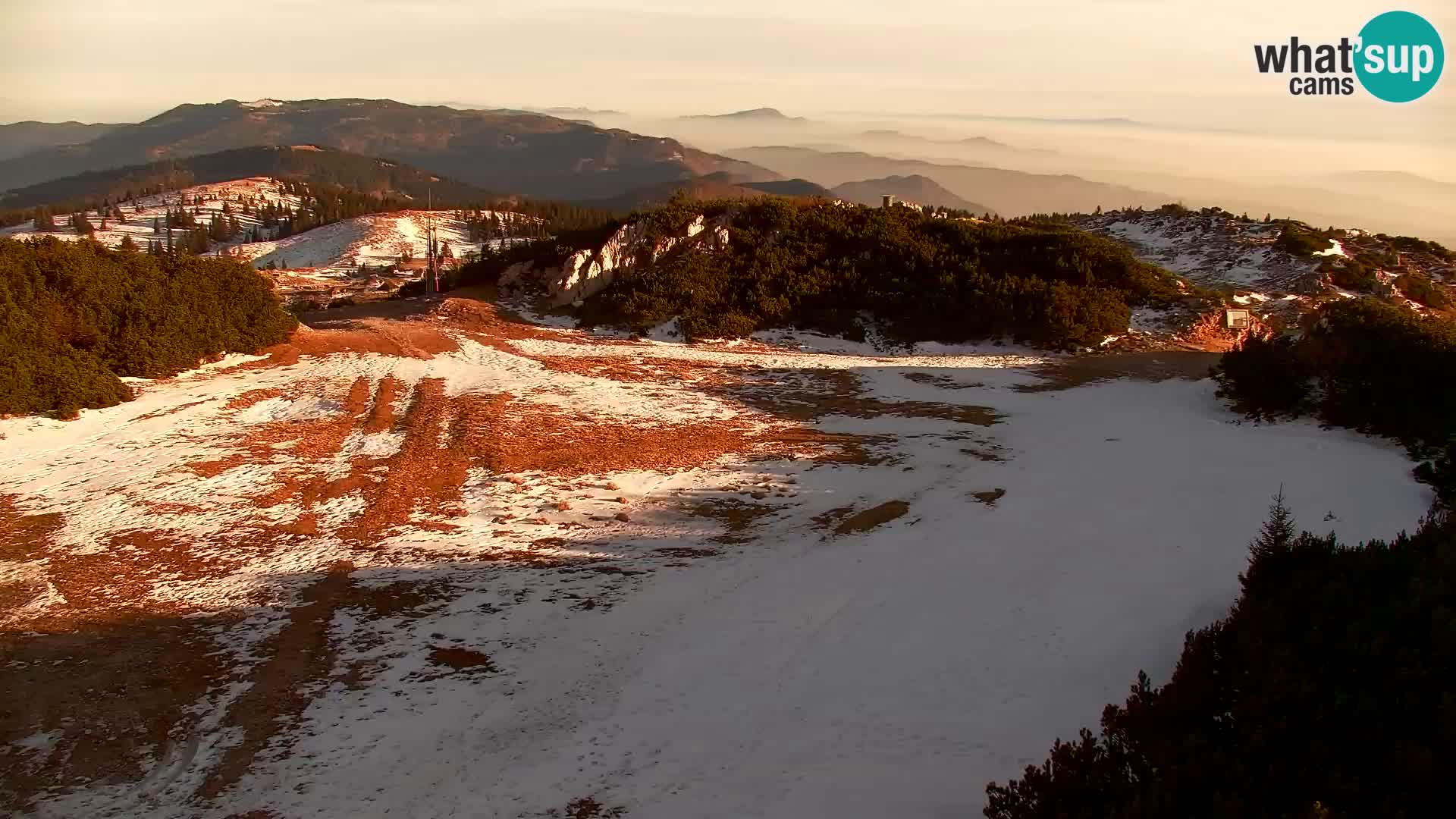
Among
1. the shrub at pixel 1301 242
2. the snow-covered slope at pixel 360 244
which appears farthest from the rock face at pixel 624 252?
the snow-covered slope at pixel 360 244

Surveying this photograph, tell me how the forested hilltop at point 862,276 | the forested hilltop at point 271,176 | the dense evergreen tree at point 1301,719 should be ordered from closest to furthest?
the dense evergreen tree at point 1301,719 < the forested hilltop at point 862,276 < the forested hilltop at point 271,176

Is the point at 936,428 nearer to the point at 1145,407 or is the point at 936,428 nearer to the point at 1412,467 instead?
the point at 1145,407

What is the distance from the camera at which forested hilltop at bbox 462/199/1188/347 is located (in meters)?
22.9

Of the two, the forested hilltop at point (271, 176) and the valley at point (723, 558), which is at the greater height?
the forested hilltop at point (271, 176)

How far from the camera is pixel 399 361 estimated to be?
19562mm

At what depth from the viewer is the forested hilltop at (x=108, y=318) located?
14047 millimetres

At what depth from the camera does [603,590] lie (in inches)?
336

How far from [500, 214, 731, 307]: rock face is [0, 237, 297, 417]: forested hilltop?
29.3ft

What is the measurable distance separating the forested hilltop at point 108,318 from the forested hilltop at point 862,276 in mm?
9624

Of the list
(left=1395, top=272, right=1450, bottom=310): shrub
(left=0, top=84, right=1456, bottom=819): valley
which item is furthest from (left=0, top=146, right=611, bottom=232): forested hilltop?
(left=1395, top=272, right=1450, bottom=310): shrub

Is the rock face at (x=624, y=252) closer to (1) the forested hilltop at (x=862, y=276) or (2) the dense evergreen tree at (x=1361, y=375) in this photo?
(1) the forested hilltop at (x=862, y=276)

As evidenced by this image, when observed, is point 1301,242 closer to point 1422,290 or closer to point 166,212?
point 1422,290

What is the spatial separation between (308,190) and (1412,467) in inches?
4603

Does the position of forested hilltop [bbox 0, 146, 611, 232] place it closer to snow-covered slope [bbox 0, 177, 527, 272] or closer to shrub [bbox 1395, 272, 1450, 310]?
snow-covered slope [bbox 0, 177, 527, 272]
